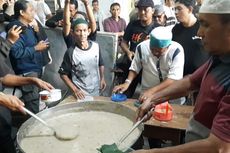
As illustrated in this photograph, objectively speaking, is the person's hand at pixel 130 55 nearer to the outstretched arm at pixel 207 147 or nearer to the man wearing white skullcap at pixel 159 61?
the man wearing white skullcap at pixel 159 61

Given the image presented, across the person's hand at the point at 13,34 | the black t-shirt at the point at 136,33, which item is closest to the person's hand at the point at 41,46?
the person's hand at the point at 13,34

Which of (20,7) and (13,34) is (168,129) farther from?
(20,7)

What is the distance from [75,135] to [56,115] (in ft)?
0.98

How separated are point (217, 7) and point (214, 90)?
325mm

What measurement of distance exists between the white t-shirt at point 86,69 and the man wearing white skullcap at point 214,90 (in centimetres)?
163

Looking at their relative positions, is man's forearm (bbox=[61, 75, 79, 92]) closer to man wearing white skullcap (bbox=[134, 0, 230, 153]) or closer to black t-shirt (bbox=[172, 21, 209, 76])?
black t-shirt (bbox=[172, 21, 209, 76])

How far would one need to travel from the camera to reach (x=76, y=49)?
9.34 feet

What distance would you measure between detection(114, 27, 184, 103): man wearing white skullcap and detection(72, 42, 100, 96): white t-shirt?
18.0 inches

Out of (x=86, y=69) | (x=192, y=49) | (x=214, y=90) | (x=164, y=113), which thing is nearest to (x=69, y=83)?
(x=86, y=69)

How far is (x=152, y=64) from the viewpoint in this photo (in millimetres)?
2506

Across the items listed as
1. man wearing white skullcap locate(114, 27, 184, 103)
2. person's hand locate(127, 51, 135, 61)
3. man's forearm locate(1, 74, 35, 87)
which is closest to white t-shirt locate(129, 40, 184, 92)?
man wearing white skullcap locate(114, 27, 184, 103)

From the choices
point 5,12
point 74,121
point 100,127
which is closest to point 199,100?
point 100,127

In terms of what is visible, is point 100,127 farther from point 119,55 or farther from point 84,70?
point 119,55

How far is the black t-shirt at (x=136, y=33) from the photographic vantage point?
3.29 m
